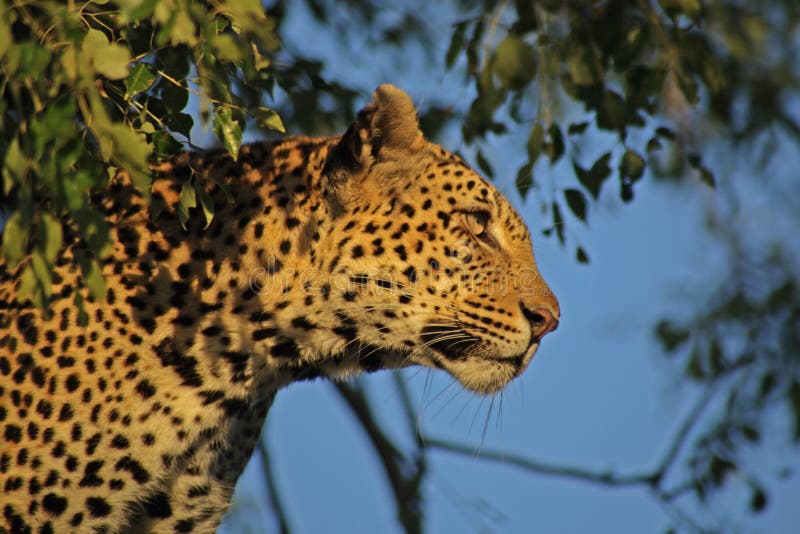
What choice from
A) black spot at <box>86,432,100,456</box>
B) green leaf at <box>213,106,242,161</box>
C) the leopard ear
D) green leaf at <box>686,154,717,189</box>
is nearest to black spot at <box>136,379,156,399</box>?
black spot at <box>86,432,100,456</box>

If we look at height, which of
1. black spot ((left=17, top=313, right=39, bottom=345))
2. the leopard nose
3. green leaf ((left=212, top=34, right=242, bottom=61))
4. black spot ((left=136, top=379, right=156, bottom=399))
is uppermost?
green leaf ((left=212, top=34, right=242, bottom=61))

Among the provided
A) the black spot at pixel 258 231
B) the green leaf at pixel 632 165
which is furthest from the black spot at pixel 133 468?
the green leaf at pixel 632 165

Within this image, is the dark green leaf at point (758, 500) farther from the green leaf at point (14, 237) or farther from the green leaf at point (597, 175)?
the green leaf at point (14, 237)

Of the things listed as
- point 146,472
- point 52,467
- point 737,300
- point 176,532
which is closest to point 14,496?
point 52,467

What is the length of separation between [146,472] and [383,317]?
1.25 metres

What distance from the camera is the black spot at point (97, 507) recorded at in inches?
196

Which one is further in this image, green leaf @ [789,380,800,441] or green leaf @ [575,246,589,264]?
green leaf @ [789,380,800,441]

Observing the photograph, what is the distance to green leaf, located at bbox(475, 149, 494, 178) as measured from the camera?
20.0 feet

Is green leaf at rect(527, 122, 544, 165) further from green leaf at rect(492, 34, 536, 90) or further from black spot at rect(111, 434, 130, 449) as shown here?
black spot at rect(111, 434, 130, 449)

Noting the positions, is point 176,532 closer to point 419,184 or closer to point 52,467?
point 52,467

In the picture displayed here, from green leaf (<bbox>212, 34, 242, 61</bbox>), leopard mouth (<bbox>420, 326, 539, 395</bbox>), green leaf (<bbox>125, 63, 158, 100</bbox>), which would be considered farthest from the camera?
leopard mouth (<bbox>420, 326, 539, 395</bbox>)

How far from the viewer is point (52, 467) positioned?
192 inches

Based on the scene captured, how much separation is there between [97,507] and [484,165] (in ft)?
8.64

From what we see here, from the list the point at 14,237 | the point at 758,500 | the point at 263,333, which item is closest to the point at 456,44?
the point at 263,333
